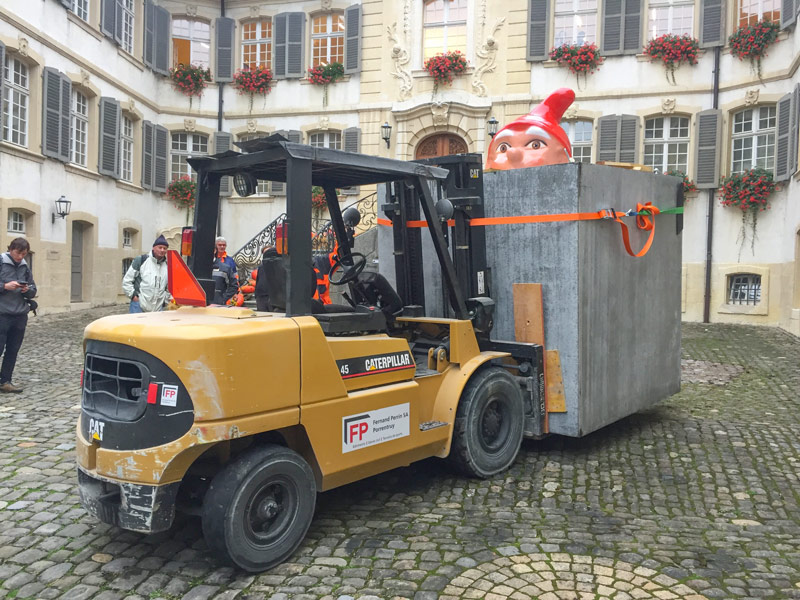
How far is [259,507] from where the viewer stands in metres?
3.61

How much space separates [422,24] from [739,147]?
816 centimetres

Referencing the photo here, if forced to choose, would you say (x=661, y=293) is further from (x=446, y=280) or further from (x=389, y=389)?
(x=389, y=389)

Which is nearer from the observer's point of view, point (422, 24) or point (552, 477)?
point (552, 477)

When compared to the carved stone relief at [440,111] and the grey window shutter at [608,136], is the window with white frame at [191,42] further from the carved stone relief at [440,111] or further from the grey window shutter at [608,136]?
the grey window shutter at [608,136]

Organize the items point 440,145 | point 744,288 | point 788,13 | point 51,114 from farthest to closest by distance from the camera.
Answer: point 440,145 → point 744,288 → point 51,114 → point 788,13

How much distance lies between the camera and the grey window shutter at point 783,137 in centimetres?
1519

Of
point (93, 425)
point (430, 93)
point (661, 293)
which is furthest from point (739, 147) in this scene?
point (93, 425)

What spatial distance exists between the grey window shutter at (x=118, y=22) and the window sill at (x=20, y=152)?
4361 mm

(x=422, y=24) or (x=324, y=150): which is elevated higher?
(x=422, y=24)

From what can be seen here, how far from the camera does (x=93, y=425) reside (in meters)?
3.67

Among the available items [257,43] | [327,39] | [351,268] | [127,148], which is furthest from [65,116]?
[351,268]

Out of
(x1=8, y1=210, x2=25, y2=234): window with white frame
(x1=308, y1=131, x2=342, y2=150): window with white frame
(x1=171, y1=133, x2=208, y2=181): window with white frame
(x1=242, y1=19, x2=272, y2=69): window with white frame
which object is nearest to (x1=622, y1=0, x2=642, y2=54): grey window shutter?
(x1=308, y1=131, x2=342, y2=150): window with white frame

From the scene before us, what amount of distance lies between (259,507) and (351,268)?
173 cm

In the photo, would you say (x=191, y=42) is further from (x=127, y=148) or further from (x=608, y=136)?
(x=608, y=136)
